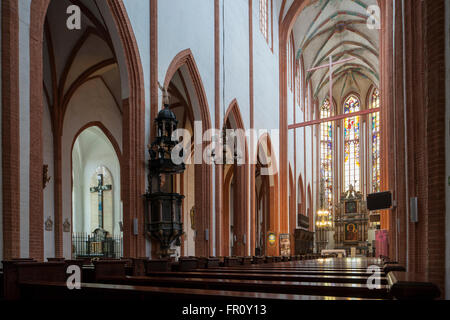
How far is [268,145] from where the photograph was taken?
2255 centimetres

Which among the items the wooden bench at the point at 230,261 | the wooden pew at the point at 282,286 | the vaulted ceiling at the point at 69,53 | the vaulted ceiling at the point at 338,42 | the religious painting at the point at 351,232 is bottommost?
the religious painting at the point at 351,232

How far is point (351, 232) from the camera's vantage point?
35.0 meters

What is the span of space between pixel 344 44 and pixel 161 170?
25.8 m

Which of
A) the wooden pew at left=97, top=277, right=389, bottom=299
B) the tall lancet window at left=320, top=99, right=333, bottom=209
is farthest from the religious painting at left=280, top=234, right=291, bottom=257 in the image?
the wooden pew at left=97, top=277, right=389, bottom=299

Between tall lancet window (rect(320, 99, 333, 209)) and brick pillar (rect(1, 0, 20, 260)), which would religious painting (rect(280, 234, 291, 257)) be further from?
tall lancet window (rect(320, 99, 333, 209))

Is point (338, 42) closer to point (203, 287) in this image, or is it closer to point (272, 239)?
point (272, 239)

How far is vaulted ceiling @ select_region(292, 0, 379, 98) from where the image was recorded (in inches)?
1078

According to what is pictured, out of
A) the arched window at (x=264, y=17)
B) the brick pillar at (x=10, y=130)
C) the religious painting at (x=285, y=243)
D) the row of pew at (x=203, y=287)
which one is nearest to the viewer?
the row of pew at (x=203, y=287)

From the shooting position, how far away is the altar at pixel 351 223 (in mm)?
34531

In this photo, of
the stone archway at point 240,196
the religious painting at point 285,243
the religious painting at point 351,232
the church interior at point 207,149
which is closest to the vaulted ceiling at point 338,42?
the church interior at point 207,149

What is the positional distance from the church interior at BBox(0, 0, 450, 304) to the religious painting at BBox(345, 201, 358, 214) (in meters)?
0.24

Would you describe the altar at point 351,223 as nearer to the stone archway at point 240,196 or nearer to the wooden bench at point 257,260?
the stone archway at point 240,196

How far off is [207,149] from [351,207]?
23.9 m

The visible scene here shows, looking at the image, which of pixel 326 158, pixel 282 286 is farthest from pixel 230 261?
pixel 326 158
